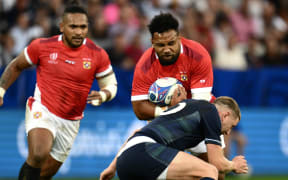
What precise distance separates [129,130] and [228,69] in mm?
2497

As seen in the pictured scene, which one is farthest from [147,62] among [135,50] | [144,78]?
[135,50]

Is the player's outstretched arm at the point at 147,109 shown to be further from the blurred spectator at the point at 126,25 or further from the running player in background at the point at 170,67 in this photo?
the blurred spectator at the point at 126,25

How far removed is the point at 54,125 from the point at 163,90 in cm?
198

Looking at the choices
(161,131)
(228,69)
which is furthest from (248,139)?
(161,131)

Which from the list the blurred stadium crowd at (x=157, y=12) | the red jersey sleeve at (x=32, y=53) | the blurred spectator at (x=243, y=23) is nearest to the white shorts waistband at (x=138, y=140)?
the red jersey sleeve at (x=32, y=53)

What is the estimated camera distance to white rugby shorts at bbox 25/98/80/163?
26.3ft

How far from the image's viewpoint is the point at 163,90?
6.96m

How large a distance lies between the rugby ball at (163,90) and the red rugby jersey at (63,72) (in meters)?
1.53

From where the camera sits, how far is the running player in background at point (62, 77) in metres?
8.26

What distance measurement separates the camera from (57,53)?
839cm

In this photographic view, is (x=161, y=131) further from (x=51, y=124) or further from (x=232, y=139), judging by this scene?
(x=232, y=139)

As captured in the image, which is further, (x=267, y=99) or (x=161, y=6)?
(x=161, y=6)

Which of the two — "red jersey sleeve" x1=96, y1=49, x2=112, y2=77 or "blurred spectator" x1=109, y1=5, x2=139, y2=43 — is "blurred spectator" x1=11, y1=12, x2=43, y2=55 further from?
"red jersey sleeve" x1=96, y1=49, x2=112, y2=77

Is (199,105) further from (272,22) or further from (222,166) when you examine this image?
(272,22)
